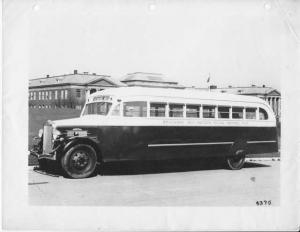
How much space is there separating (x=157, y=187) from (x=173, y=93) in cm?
60

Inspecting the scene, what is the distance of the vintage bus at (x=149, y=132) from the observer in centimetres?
299

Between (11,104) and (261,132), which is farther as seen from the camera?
(261,132)

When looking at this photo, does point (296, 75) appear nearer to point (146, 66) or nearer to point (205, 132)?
point (205, 132)

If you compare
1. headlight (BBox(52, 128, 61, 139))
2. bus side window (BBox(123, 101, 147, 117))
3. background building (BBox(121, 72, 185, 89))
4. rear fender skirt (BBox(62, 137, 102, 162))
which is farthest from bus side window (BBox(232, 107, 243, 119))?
headlight (BBox(52, 128, 61, 139))

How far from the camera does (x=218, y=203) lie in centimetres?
292

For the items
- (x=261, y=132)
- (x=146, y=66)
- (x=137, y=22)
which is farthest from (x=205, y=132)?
(x=137, y=22)

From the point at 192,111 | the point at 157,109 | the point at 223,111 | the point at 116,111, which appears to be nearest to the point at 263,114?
the point at 223,111

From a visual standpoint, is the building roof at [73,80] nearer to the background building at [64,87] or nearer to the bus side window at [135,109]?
the background building at [64,87]

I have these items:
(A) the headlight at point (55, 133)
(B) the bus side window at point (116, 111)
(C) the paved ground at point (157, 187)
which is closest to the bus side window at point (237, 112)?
(C) the paved ground at point (157, 187)

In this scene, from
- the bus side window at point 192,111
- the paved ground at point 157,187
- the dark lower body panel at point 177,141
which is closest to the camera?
the paved ground at point 157,187

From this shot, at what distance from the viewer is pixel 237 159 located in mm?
3127

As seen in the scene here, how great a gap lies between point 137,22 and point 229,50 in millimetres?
594

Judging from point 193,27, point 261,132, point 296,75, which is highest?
point 193,27

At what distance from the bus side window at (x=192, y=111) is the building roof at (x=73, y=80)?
18.4 inches
